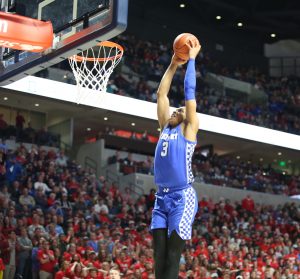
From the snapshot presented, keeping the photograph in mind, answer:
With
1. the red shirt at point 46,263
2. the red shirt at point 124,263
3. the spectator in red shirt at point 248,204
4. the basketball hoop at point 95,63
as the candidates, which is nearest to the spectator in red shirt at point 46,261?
the red shirt at point 46,263

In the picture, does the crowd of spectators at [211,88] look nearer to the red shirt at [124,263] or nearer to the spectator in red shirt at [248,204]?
the spectator in red shirt at [248,204]

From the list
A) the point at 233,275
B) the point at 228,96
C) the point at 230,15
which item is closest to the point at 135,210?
the point at 233,275

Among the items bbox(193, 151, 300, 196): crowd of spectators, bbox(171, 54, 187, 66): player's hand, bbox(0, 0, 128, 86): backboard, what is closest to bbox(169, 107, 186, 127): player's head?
bbox(171, 54, 187, 66): player's hand

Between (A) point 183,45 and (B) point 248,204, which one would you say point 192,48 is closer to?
(A) point 183,45

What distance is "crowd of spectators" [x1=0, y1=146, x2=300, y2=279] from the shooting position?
44.7ft

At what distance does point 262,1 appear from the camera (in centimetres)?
3503

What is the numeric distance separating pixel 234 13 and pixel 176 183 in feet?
101

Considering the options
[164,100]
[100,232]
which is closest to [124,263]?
[100,232]

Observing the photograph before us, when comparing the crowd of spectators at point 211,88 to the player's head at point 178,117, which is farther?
the crowd of spectators at point 211,88

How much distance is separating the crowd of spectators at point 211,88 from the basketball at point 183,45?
17.7 metres

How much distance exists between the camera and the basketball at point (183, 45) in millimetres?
5305

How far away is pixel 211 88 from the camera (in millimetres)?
29562

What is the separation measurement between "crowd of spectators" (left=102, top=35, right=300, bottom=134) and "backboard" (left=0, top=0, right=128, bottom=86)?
15.1m

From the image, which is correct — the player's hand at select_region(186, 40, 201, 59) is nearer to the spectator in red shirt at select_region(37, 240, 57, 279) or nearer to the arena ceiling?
the spectator in red shirt at select_region(37, 240, 57, 279)
